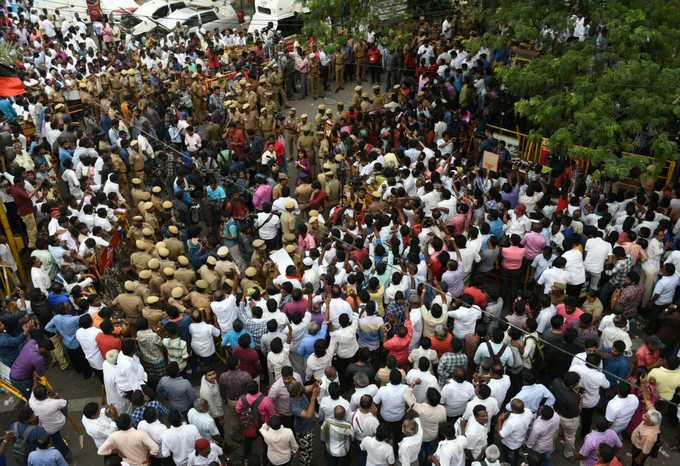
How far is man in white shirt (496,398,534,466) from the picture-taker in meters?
6.58

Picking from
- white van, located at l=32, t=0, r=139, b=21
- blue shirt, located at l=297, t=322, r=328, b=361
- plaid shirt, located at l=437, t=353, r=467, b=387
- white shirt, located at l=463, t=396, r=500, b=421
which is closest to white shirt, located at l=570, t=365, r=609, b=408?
white shirt, located at l=463, t=396, r=500, b=421

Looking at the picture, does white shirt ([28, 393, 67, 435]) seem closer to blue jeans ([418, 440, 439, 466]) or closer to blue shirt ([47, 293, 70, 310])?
blue shirt ([47, 293, 70, 310])

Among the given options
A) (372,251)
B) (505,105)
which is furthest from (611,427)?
(505,105)

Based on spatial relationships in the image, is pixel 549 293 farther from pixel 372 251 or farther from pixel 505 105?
pixel 505 105

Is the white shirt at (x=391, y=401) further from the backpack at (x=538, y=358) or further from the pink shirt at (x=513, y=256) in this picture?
the pink shirt at (x=513, y=256)

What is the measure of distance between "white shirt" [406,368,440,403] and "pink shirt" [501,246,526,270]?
9.51 feet

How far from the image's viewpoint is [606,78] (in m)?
9.89

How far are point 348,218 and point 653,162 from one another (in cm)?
474

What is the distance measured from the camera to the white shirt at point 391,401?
6.89 m

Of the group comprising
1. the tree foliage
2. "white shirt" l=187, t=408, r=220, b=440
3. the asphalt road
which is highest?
the tree foliage

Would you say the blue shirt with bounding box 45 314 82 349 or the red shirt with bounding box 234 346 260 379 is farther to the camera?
the blue shirt with bounding box 45 314 82 349

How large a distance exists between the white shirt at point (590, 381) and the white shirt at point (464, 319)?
127 cm

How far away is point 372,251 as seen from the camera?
9.32 m

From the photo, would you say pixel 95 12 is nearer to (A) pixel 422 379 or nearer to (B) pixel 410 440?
(A) pixel 422 379
